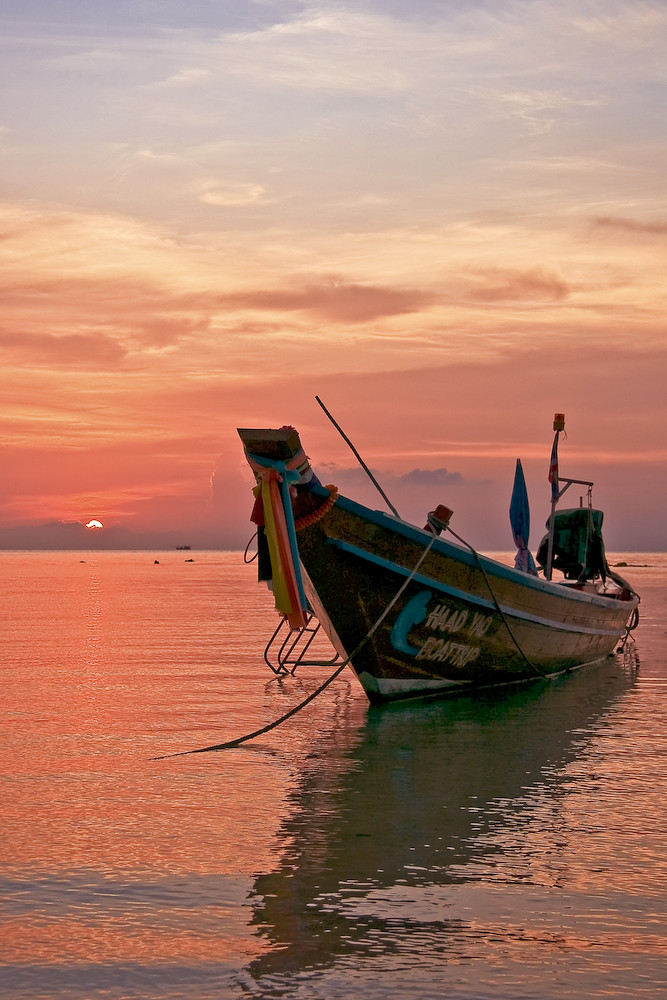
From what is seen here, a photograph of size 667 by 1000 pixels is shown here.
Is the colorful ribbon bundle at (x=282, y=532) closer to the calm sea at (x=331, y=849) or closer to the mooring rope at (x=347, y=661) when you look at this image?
the mooring rope at (x=347, y=661)

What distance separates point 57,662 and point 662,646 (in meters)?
13.5

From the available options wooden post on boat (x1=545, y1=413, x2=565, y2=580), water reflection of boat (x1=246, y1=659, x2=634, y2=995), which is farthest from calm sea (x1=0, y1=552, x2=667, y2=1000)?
wooden post on boat (x1=545, y1=413, x2=565, y2=580)

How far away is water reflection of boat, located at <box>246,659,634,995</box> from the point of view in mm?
5879

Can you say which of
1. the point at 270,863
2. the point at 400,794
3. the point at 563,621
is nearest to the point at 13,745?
the point at 400,794

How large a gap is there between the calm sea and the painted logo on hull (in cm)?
75

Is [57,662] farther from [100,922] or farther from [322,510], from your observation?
[100,922]

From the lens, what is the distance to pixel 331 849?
24.8ft

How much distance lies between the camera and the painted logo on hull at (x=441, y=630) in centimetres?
1512

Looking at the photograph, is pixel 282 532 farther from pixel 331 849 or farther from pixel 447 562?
pixel 331 849

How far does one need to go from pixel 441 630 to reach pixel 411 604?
2.74 ft

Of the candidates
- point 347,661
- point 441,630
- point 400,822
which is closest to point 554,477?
point 441,630

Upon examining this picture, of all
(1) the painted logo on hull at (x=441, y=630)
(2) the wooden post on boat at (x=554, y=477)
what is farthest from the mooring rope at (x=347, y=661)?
(2) the wooden post on boat at (x=554, y=477)

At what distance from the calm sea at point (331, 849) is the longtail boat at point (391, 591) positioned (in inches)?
32.9

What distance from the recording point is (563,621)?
18719mm
